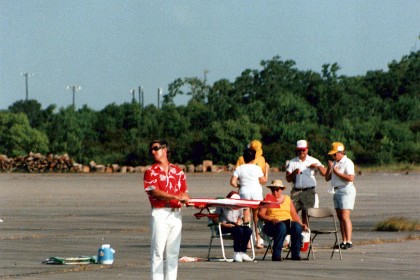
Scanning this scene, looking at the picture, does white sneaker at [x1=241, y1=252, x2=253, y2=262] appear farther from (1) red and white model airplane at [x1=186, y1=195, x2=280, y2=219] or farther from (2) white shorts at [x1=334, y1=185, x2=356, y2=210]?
(2) white shorts at [x1=334, y1=185, x2=356, y2=210]

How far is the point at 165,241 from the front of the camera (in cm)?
1346

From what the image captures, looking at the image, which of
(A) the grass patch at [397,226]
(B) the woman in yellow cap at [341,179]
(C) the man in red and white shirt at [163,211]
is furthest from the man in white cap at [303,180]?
(C) the man in red and white shirt at [163,211]

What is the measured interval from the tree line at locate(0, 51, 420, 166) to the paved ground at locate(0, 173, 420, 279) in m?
36.9

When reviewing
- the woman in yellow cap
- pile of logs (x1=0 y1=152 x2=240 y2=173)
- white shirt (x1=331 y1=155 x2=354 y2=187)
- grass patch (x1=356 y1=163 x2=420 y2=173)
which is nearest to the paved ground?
the woman in yellow cap

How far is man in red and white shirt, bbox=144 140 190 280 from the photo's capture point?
44.0ft

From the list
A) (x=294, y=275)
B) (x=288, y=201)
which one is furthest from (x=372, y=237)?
(x=294, y=275)

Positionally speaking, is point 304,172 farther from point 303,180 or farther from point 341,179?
point 341,179

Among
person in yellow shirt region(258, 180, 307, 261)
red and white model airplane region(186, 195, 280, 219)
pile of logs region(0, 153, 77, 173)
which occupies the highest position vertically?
red and white model airplane region(186, 195, 280, 219)

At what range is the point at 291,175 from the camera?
2059 centimetres

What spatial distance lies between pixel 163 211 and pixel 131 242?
8.73 meters

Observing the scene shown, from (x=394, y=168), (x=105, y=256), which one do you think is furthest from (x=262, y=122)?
(x=105, y=256)

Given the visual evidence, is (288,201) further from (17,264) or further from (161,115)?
(161,115)

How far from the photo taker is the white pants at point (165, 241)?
44.0 feet

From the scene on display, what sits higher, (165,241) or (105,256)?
(165,241)
